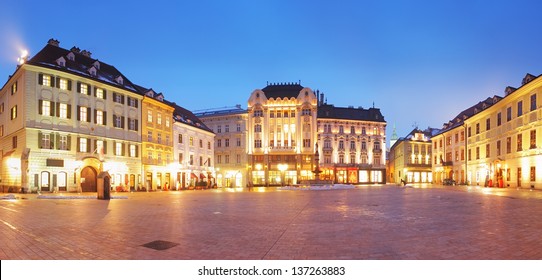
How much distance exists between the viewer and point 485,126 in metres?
51.0

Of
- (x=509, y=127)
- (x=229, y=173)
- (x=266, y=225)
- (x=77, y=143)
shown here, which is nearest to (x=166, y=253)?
(x=266, y=225)

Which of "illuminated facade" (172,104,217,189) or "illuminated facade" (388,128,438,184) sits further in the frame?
"illuminated facade" (388,128,438,184)

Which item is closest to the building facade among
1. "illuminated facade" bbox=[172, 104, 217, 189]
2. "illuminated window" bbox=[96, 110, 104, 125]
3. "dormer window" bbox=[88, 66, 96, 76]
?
"illuminated facade" bbox=[172, 104, 217, 189]

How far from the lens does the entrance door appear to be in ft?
131

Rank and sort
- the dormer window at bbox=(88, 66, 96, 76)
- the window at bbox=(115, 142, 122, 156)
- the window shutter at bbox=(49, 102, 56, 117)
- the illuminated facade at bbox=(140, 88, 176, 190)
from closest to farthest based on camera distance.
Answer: the window shutter at bbox=(49, 102, 56, 117) < the dormer window at bbox=(88, 66, 96, 76) < the window at bbox=(115, 142, 122, 156) < the illuminated facade at bbox=(140, 88, 176, 190)

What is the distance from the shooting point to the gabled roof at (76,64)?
37812 mm

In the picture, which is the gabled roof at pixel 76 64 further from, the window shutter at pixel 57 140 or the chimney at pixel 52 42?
the window shutter at pixel 57 140

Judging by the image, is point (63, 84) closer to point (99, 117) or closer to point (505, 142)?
point (99, 117)

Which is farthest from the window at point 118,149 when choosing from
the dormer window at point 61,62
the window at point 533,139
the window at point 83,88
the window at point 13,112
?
the window at point 533,139

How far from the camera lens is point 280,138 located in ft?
251

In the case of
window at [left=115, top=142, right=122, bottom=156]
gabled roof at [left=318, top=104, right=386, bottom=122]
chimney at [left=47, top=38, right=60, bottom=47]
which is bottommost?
window at [left=115, top=142, right=122, bottom=156]

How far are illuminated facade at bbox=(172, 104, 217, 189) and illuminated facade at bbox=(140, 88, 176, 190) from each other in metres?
1.91

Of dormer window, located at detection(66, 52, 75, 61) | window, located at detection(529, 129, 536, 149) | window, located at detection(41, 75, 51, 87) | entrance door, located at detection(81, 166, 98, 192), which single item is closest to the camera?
window, located at detection(529, 129, 536, 149)

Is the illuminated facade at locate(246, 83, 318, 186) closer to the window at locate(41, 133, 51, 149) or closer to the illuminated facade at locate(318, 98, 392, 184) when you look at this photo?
the illuminated facade at locate(318, 98, 392, 184)
